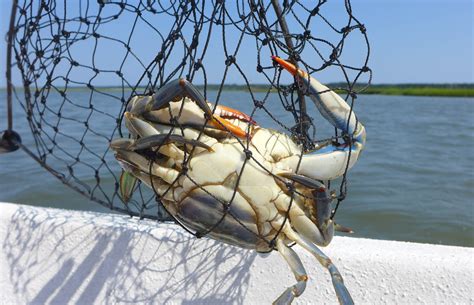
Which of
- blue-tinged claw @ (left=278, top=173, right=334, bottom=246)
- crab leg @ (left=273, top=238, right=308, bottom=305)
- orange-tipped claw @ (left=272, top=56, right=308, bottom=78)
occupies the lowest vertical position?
crab leg @ (left=273, top=238, right=308, bottom=305)

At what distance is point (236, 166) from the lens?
1482 millimetres

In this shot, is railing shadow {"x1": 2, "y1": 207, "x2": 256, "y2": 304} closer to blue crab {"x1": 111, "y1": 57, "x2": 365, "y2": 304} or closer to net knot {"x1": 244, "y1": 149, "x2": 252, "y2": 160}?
blue crab {"x1": 111, "y1": 57, "x2": 365, "y2": 304}

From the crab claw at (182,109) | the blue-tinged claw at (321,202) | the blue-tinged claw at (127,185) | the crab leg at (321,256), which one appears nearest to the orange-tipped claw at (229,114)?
the crab claw at (182,109)

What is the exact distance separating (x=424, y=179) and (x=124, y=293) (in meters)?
4.92

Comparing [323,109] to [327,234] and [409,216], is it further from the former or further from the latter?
[409,216]

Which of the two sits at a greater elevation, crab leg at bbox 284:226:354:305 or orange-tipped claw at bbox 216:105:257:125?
orange-tipped claw at bbox 216:105:257:125

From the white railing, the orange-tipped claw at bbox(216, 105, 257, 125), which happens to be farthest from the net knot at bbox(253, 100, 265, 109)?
the white railing

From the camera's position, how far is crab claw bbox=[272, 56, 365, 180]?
1.51m

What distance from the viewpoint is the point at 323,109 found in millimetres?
1526

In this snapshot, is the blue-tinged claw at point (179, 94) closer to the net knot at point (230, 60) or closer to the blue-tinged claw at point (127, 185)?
the net knot at point (230, 60)

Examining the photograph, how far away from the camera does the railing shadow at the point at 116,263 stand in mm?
2197

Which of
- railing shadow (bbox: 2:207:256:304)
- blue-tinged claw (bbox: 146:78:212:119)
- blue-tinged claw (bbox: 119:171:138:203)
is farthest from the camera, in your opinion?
railing shadow (bbox: 2:207:256:304)

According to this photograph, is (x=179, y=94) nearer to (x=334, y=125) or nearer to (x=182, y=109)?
(x=182, y=109)

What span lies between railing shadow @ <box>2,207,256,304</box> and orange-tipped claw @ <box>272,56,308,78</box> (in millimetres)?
960
